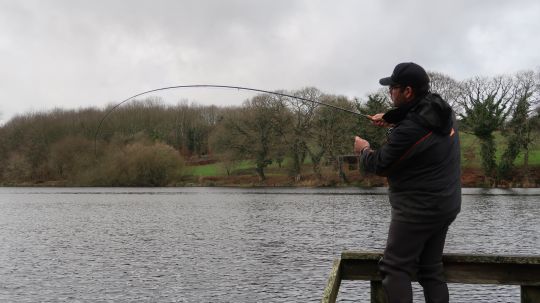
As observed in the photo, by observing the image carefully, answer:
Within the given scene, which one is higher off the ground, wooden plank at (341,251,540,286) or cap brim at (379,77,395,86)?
cap brim at (379,77,395,86)

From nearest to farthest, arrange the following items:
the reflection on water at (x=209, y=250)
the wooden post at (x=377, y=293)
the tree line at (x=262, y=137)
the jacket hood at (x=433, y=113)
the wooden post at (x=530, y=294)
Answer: the jacket hood at (x=433, y=113) → the wooden post at (x=530, y=294) → the wooden post at (x=377, y=293) → the reflection on water at (x=209, y=250) → the tree line at (x=262, y=137)

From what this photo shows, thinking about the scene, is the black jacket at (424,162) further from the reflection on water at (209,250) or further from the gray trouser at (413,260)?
the reflection on water at (209,250)

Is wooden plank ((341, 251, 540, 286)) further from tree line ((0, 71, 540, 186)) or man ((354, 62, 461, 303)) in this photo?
tree line ((0, 71, 540, 186))

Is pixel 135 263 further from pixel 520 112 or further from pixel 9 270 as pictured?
pixel 520 112

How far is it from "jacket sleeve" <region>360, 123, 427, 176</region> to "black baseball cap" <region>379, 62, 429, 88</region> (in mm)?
394

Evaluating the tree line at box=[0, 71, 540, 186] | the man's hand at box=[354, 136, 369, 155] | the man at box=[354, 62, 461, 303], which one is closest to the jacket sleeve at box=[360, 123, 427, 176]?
the man at box=[354, 62, 461, 303]

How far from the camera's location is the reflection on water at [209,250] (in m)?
11.2

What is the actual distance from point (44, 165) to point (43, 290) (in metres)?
67.1

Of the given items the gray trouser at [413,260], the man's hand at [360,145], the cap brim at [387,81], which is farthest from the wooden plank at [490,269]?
the cap brim at [387,81]

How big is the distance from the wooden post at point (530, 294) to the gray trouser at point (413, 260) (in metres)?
0.95

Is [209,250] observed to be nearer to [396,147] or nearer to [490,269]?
[490,269]

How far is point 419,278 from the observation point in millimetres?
4453

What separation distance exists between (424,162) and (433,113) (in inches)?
15.2

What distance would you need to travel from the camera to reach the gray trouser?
419 centimetres
